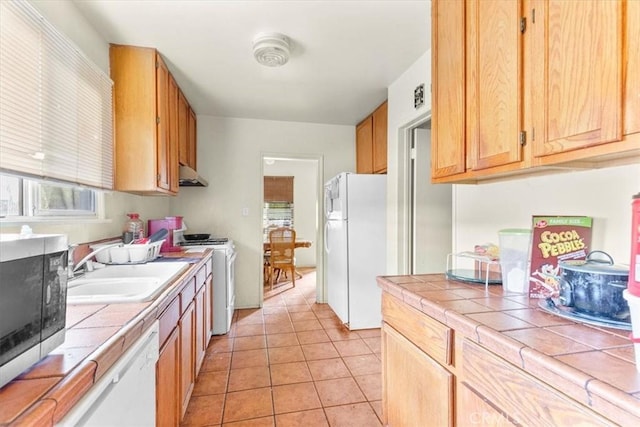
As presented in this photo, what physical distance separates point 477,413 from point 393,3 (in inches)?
74.0

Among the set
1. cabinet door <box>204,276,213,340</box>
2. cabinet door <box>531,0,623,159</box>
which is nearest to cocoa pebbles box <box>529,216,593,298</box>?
cabinet door <box>531,0,623,159</box>

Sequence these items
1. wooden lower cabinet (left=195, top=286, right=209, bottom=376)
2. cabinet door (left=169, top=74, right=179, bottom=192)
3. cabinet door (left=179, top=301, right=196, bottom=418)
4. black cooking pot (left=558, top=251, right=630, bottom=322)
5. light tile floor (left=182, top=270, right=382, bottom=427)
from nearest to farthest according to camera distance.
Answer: black cooking pot (left=558, top=251, right=630, bottom=322) < cabinet door (left=179, top=301, right=196, bottom=418) < light tile floor (left=182, top=270, right=382, bottom=427) < wooden lower cabinet (left=195, top=286, right=209, bottom=376) < cabinet door (left=169, top=74, right=179, bottom=192)

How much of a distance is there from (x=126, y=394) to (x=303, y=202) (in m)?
5.78

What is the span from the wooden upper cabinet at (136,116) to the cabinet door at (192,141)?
1.01m

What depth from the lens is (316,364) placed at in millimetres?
2346

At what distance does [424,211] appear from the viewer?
2.73 meters

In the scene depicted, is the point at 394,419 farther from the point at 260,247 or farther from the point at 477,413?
the point at 260,247

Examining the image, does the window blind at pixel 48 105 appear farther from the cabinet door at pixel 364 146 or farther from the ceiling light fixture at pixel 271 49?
the cabinet door at pixel 364 146

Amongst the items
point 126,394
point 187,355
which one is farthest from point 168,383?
point 126,394

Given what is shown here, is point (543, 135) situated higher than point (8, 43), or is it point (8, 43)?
point (8, 43)

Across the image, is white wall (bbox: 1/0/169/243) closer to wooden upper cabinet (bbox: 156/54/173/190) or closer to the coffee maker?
the coffee maker

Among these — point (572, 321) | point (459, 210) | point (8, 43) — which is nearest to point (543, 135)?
point (572, 321)

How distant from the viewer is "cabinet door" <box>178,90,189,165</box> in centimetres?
275

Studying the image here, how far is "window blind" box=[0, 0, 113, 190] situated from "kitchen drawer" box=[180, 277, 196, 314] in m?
0.81
